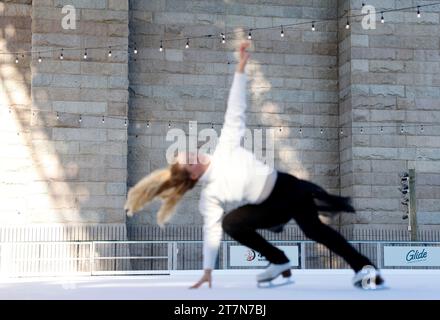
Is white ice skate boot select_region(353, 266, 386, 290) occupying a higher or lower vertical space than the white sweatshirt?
lower

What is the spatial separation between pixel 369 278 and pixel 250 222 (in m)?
0.92

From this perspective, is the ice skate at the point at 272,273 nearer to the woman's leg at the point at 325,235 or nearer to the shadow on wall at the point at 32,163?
the woman's leg at the point at 325,235

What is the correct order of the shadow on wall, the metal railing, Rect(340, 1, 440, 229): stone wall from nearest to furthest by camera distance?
the metal railing
the shadow on wall
Rect(340, 1, 440, 229): stone wall

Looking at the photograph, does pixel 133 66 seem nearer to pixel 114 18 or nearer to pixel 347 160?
pixel 114 18

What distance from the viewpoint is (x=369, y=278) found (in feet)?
17.6

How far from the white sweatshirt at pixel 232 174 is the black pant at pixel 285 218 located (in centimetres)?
8

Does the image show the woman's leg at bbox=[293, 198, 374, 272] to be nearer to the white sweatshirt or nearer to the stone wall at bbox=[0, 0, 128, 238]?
the white sweatshirt

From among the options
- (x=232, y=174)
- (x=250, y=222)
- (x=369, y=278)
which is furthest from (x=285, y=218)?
(x=369, y=278)

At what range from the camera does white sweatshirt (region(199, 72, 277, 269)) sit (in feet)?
17.1

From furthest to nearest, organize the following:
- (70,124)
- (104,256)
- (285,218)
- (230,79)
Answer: (230,79), (70,124), (104,256), (285,218)

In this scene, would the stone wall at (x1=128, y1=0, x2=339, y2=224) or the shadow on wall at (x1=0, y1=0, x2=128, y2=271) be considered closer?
the shadow on wall at (x1=0, y1=0, x2=128, y2=271)

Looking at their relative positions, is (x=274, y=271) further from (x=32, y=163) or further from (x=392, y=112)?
(x=392, y=112)
